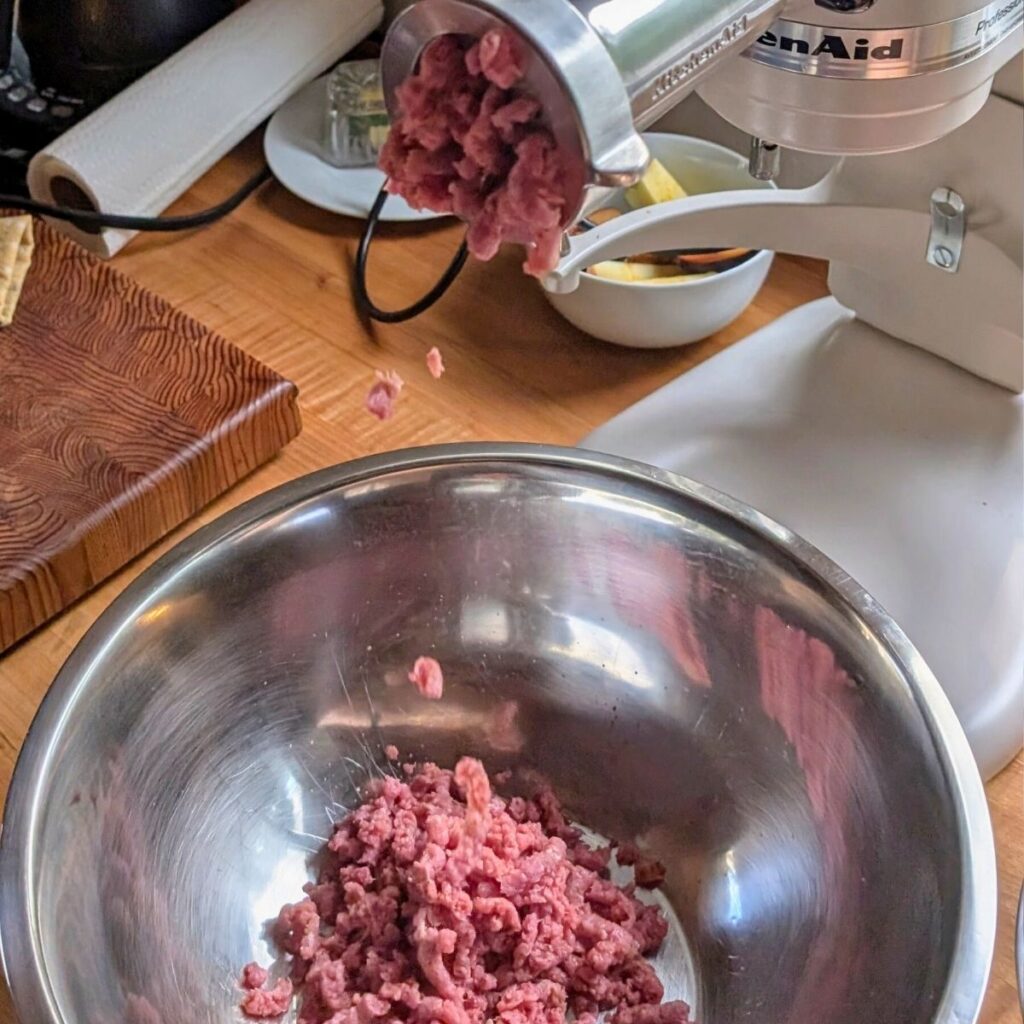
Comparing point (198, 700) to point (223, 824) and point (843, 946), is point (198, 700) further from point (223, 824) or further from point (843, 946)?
point (843, 946)

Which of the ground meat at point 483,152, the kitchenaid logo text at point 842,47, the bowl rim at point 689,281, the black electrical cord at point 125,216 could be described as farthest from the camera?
the black electrical cord at point 125,216

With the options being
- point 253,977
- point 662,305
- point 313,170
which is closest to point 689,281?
point 662,305

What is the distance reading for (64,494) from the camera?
71cm

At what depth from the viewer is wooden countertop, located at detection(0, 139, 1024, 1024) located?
2.56 ft

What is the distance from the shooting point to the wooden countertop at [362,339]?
2.56ft

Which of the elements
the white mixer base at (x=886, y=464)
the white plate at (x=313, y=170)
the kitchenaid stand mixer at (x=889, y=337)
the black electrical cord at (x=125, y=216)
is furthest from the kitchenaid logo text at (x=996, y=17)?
the black electrical cord at (x=125, y=216)

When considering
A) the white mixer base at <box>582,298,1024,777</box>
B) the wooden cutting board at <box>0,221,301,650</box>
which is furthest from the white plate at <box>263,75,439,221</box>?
the white mixer base at <box>582,298,1024,777</box>

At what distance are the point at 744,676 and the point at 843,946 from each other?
0.45ft

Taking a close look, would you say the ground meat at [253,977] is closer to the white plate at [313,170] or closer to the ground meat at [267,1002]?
the ground meat at [267,1002]

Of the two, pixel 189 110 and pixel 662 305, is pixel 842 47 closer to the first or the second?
pixel 662 305

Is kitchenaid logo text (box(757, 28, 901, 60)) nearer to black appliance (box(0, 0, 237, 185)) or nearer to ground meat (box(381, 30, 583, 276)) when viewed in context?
ground meat (box(381, 30, 583, 276))

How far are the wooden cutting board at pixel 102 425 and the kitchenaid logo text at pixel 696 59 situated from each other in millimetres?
429

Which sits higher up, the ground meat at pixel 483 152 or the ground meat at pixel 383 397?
the ground meat at pixel 483 152

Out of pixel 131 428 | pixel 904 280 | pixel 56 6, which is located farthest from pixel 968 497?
pixel 56 6
